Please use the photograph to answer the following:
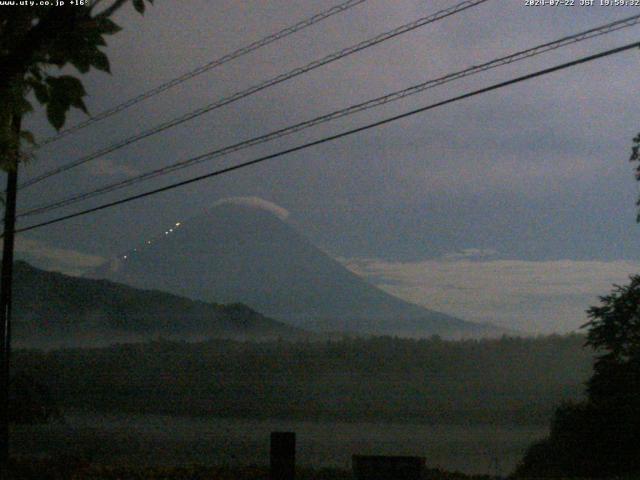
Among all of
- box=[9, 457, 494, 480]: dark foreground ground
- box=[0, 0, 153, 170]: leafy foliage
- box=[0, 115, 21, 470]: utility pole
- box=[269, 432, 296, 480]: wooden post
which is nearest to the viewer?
box=[0, 0, 153, 170]: leafy foliage

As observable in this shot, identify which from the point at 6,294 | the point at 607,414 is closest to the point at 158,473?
the point at 6,294

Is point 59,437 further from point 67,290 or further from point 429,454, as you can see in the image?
point 67,290

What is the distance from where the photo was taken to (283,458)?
342 inches

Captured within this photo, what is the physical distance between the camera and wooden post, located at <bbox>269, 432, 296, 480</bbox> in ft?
28.5

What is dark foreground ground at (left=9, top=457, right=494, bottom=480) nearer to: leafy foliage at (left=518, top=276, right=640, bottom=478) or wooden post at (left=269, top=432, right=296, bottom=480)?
leafy foliage at (left=518, top=276, right=640, bottom=478)

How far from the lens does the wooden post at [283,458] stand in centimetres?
869

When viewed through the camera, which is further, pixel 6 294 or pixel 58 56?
pixel 6 294

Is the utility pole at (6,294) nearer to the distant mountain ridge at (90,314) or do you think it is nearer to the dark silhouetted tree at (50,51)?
the dark silhouetted tree at (50,51)

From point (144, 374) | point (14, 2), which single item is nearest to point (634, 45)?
point (14, 2)

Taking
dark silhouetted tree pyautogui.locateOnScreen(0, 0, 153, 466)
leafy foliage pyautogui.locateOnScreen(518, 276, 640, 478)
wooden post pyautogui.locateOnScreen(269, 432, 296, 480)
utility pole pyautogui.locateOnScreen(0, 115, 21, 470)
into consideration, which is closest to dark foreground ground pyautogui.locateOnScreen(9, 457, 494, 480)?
utility pole pyautogui.locateOnScreen(0, 115, 21, 470)

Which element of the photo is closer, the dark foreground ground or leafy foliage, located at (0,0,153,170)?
leafy foliage, located at (0,0,153,170)

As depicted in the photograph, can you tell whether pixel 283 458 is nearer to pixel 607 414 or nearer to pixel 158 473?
pixel 158 473

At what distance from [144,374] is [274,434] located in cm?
5890

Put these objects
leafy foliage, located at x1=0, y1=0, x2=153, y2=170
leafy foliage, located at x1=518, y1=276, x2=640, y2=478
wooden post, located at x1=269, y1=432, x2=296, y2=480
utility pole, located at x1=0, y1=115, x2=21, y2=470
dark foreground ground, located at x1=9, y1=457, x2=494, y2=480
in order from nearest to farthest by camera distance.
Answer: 1. leafy foliage, located at x1=0, y1=0, x2=153, y2=170
2. wooden post, located at x1=269, y1=432, x2=296, y2=480
3. dark foreground ground, located at x1=9, y1=457, x2=494, y2=480
4. utility pole, located at x1=0, y1=115, x2=21, y2=470
5. leafy foliage, located at x1=518, y1=276, x2=640, y2=478
